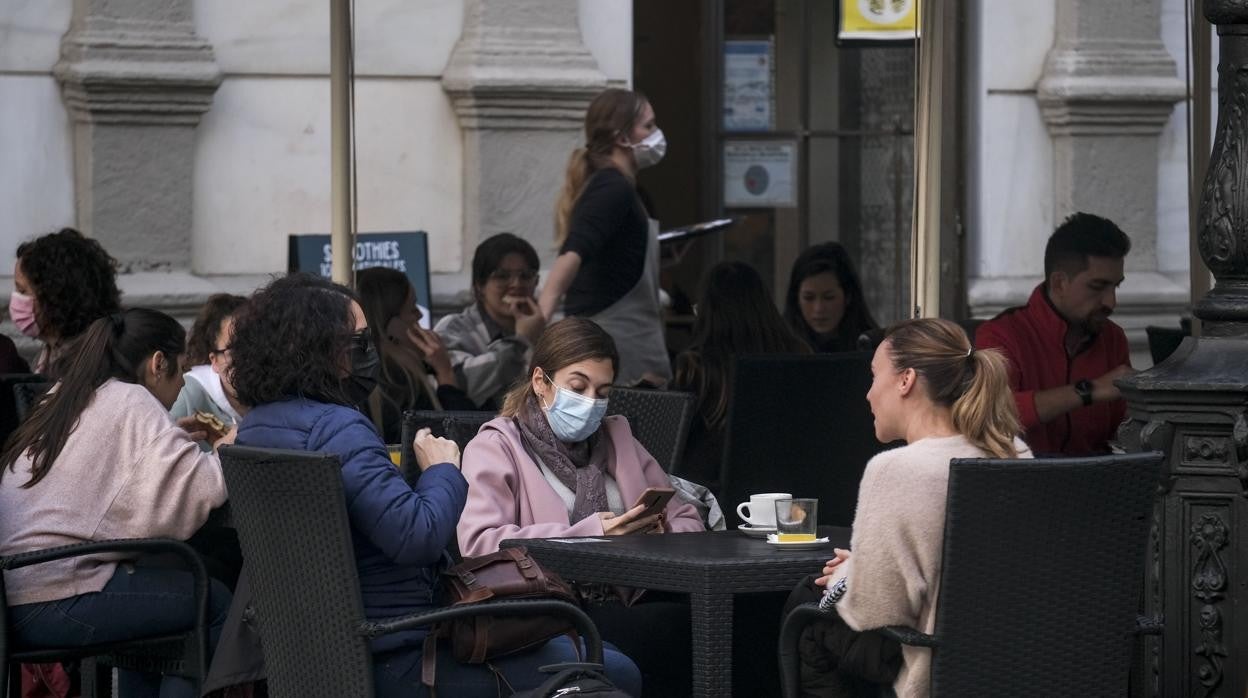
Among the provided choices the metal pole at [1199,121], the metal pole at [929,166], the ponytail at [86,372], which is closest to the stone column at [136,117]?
the ponytail at [86,372]

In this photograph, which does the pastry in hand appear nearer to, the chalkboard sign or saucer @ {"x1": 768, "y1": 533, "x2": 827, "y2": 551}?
saucer @ {"x1": 768, "y1": 533, "x2": 827, "y2": 551}

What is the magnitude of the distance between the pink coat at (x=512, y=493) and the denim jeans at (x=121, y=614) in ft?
2.36

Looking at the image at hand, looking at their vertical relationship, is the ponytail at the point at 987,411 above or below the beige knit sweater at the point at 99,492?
above

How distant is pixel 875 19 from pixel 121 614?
5575 millimetres

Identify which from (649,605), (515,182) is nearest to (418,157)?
(515,182)

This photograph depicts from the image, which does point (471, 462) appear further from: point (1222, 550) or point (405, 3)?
point (405, 3)

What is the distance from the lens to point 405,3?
8.94 metres

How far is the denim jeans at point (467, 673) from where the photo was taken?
4117mm

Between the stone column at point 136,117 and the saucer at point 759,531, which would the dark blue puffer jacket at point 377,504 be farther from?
the stone column at point 136,117

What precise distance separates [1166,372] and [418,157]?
15.3 ft

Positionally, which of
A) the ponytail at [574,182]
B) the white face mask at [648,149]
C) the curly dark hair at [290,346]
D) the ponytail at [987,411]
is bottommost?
the ponytail at [987,411]

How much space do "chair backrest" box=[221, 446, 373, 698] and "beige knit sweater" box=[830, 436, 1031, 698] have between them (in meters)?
0.98

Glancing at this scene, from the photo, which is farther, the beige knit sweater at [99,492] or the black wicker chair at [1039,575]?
the beige knit sweater at [99,492]

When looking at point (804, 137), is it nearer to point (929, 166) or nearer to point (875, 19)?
point (875, 19)
